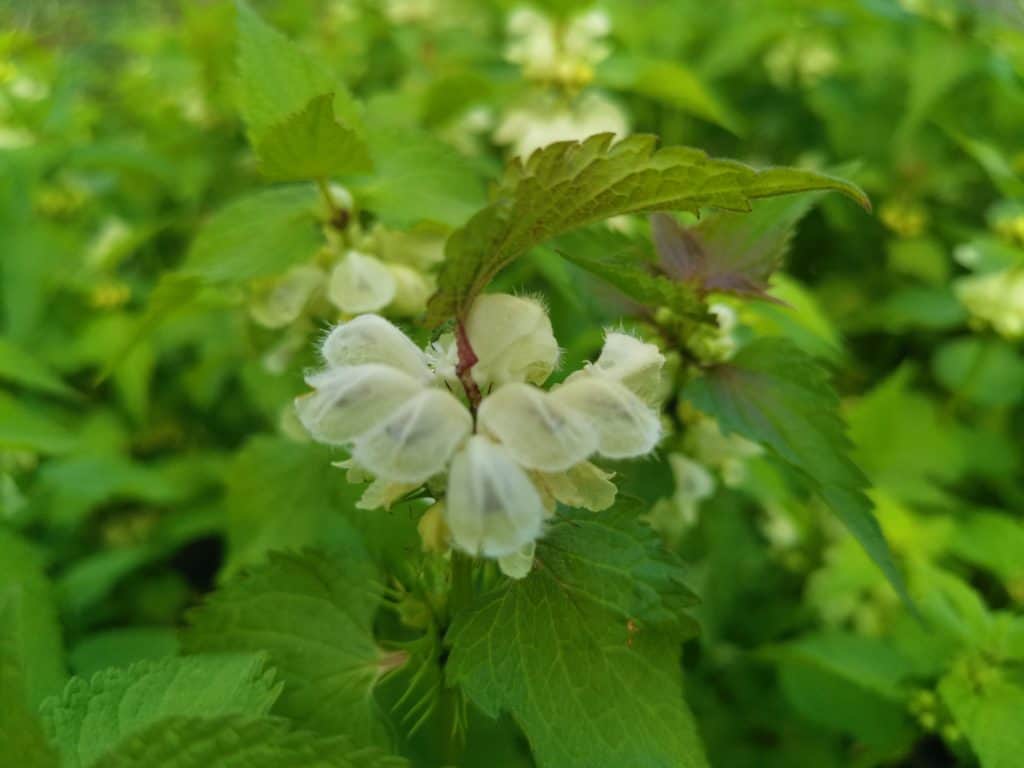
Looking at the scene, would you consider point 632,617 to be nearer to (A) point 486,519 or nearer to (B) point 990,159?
(A) point 486,519

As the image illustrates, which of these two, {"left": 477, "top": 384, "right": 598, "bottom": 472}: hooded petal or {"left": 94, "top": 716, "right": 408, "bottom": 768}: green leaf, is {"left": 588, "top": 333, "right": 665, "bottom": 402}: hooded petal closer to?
{"left": 477, "top": 384, "right": 598, "bottom": 472}: hooded petal

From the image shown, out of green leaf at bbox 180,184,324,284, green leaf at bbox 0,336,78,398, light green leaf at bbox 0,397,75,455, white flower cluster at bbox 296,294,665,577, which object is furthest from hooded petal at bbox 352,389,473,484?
green leaf at bbox 0,336,78,398

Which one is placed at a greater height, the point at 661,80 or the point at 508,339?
the point at 508,339

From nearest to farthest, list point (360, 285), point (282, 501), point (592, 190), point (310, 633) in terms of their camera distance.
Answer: point (592, 190) → point (310, 633) → point (360, 285) → point (282, 501)

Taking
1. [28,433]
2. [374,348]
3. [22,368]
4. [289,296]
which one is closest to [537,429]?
[374,348]

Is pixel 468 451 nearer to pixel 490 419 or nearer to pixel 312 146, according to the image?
pixel 490 419

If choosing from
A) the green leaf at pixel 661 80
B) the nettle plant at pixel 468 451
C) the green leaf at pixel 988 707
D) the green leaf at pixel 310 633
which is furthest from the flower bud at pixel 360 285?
the green leaf at pixel 661 80
